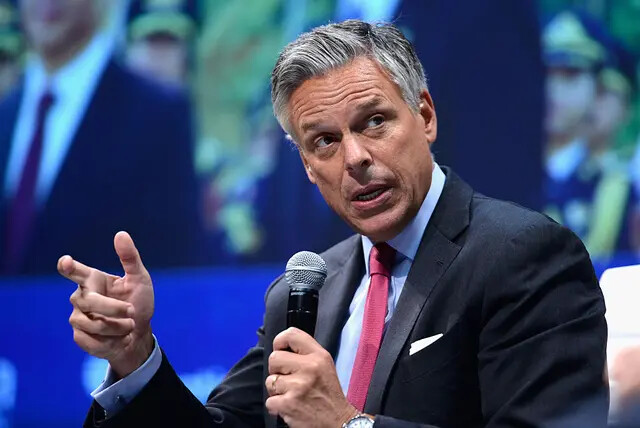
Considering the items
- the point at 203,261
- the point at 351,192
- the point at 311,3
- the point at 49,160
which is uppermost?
the point at 311,3

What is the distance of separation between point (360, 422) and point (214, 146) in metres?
2.50

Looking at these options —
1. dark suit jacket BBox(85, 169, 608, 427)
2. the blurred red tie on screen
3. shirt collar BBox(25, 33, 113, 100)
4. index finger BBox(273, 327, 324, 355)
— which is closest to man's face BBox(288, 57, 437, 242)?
dark suit jacket BBox(85, 169, 608, 427)

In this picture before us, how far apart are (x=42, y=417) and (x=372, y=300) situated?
2453mm

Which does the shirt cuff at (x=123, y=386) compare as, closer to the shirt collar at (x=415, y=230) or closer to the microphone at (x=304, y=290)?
the microphone at (x=304, y=290)

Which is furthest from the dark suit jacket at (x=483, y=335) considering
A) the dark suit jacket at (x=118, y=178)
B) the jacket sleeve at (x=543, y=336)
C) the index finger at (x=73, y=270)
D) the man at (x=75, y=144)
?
the man at (x=75, y=144)

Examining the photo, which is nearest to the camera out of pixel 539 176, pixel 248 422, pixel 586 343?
pixel 586 343

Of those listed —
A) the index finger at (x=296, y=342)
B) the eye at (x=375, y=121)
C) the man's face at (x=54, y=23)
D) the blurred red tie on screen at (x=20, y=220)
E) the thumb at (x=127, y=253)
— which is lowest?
the index finger at (x=296, y=342)

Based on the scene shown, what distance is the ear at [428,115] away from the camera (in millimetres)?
2348

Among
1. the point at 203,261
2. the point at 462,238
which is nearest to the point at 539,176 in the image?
the point at 203,261

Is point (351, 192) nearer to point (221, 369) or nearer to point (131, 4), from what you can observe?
point (221, 369)

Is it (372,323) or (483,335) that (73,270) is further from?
(483,335)

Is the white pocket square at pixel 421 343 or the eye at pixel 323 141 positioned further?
the eye at pixel 323 141

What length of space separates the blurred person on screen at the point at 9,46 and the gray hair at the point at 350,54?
95.8 inches

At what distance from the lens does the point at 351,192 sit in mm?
2195
